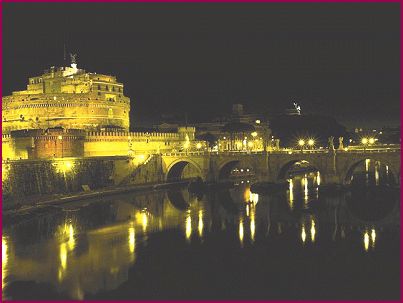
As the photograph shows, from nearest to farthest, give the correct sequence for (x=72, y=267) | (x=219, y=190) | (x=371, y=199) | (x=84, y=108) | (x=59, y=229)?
(x=72, y=267) → (x=59, y=229) → (x=371, y=199) → (x=219, y=190) → (x=84, y=108)

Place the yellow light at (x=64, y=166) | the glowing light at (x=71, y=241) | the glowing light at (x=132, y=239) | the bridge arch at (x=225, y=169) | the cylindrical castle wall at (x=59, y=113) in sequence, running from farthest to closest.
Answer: the cylindrical castle wall at (x=59, y=113) → the bridge arch at (x=225, y=169) → the yellow light at (x=64, y=166) → the glowing light at (x=71, y=241) → the glowing light at (x=132, y=239)

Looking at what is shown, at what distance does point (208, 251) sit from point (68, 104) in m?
36.8

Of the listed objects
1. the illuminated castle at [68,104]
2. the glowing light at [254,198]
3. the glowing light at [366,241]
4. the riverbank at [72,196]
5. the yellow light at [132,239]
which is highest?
the illuminated castle at [68,104]

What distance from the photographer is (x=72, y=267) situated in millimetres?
22297

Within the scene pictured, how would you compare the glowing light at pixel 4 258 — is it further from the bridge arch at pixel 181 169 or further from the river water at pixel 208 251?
the bridge arch at pixel 181 169

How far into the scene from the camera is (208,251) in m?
25.0

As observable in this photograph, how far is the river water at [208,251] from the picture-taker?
19.7 metres

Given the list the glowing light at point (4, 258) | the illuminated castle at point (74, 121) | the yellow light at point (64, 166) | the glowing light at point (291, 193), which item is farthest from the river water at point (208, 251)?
the illuminated castle at point (74, 121)

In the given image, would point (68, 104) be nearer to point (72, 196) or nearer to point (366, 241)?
point (72, 196)

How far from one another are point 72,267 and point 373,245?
1433 cm

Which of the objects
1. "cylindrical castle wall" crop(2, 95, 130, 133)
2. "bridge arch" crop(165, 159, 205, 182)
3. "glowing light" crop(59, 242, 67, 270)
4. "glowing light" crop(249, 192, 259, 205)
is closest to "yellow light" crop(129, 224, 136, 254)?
"glowing light" crop(59, 242, 67, 270)

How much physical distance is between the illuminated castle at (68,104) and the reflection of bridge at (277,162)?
10.2 meters

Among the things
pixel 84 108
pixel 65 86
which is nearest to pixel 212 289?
pixel 84 108

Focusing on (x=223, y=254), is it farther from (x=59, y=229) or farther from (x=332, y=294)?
(x=59, y=229)
